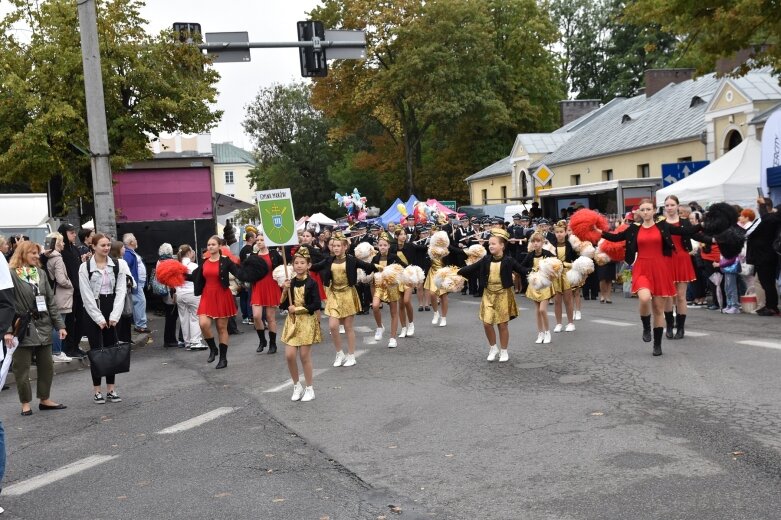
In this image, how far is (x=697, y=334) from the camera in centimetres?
1308

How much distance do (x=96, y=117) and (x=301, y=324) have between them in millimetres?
8599

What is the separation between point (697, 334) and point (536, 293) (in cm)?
231

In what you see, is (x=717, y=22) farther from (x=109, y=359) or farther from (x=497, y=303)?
(x=109, y=359)

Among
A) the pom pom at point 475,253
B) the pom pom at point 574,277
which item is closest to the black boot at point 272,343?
the pom pom at point 475,253

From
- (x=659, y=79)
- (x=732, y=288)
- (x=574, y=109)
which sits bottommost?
(x=732, y=288)

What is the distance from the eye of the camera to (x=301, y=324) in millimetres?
10109

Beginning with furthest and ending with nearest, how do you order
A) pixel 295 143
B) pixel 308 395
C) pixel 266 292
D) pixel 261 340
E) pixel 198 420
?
pixel 295 143, pixel 261 340, pixel 266 292, pixel 308 395, pixel 198 420

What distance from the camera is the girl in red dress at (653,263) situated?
37.0ft

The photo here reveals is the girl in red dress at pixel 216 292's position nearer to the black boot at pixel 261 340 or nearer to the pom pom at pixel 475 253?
the black boot at pixel 261 340

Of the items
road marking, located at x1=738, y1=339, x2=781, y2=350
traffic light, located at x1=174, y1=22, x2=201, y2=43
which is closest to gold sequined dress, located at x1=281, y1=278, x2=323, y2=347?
road marking, located at x1=738, y1=339, x2=781, y2=350

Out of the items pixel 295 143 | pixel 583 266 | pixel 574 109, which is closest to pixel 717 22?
pixel 583 266

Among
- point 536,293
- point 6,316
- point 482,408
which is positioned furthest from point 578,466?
point 536,293

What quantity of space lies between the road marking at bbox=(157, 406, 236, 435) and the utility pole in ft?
25.0

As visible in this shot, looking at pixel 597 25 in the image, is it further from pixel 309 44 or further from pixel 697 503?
pixel 697 503
